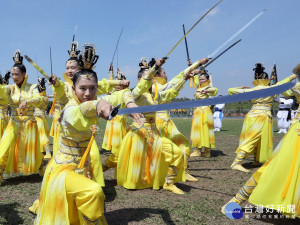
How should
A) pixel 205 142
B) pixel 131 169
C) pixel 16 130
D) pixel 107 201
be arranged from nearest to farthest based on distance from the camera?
pixel 107 201 → pixel 131 169 → pixel 16 130 → pixel 205 142

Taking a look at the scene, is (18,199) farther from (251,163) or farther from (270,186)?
(251,163)

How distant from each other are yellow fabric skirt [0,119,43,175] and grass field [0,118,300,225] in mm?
314

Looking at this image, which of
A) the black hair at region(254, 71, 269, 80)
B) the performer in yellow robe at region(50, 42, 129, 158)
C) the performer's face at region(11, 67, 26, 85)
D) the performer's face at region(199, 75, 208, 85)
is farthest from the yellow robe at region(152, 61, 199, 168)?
the performer's face at region(199, 75, 208, 85)

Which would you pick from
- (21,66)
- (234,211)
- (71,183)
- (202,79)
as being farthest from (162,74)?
(71,183)

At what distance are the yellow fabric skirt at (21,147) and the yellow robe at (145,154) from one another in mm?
1720

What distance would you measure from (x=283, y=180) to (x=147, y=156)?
87.3 inches

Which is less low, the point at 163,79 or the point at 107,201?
the point at 163,79

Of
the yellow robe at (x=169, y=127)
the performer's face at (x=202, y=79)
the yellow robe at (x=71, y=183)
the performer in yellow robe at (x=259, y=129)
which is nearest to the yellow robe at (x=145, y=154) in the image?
the yellow robe at (x=169, y=127)

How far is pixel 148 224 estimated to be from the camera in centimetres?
334

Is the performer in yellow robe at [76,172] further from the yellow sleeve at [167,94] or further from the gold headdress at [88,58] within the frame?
the yellow sleeve at [167,94]

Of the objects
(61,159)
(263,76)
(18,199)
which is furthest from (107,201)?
(263,76)

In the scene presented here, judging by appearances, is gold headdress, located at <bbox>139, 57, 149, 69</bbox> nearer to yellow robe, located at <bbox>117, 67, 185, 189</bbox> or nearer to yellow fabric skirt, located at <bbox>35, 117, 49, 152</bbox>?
yellow robe, located at <bbox>117, 67, 185, 189</bbox>

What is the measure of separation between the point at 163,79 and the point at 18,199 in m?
3.25

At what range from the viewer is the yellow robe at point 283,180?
300 centimetres
